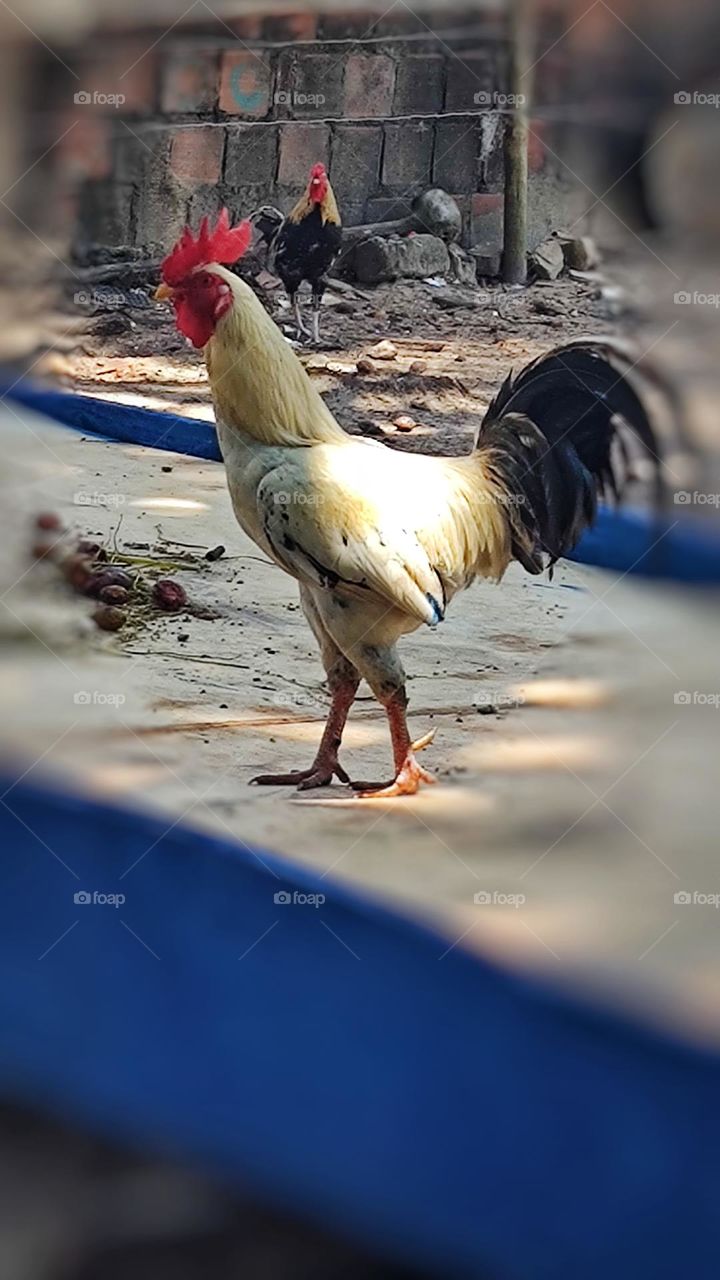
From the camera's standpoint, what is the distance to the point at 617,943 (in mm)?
1672

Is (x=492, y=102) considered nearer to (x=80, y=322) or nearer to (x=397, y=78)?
(x=397, y=78)

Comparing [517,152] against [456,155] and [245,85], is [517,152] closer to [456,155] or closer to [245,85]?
[456,155]

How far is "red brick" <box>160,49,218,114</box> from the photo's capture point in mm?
1877

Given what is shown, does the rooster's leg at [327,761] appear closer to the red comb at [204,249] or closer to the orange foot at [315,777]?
the orange foot at [315,777]

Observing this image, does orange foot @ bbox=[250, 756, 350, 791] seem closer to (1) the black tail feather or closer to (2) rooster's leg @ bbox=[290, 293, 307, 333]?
(1) the black tail feather

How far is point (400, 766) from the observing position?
1850 millimetres

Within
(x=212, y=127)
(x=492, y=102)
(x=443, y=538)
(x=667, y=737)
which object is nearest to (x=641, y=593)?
(x=667, y=737)

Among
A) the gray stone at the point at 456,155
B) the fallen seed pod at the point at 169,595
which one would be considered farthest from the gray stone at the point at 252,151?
the fallen seed pod at the point at 169,595

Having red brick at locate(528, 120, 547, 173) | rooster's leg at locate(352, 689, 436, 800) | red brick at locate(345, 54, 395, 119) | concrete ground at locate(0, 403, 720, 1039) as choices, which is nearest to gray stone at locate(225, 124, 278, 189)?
red brick at locate(345, 54, 395, 119)

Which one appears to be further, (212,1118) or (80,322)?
(80,322)

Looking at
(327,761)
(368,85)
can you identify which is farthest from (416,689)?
(368,85)

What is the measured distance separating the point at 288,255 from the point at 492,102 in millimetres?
302

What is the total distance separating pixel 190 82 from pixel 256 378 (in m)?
0.44

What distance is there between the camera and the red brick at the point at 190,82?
6.16ft
